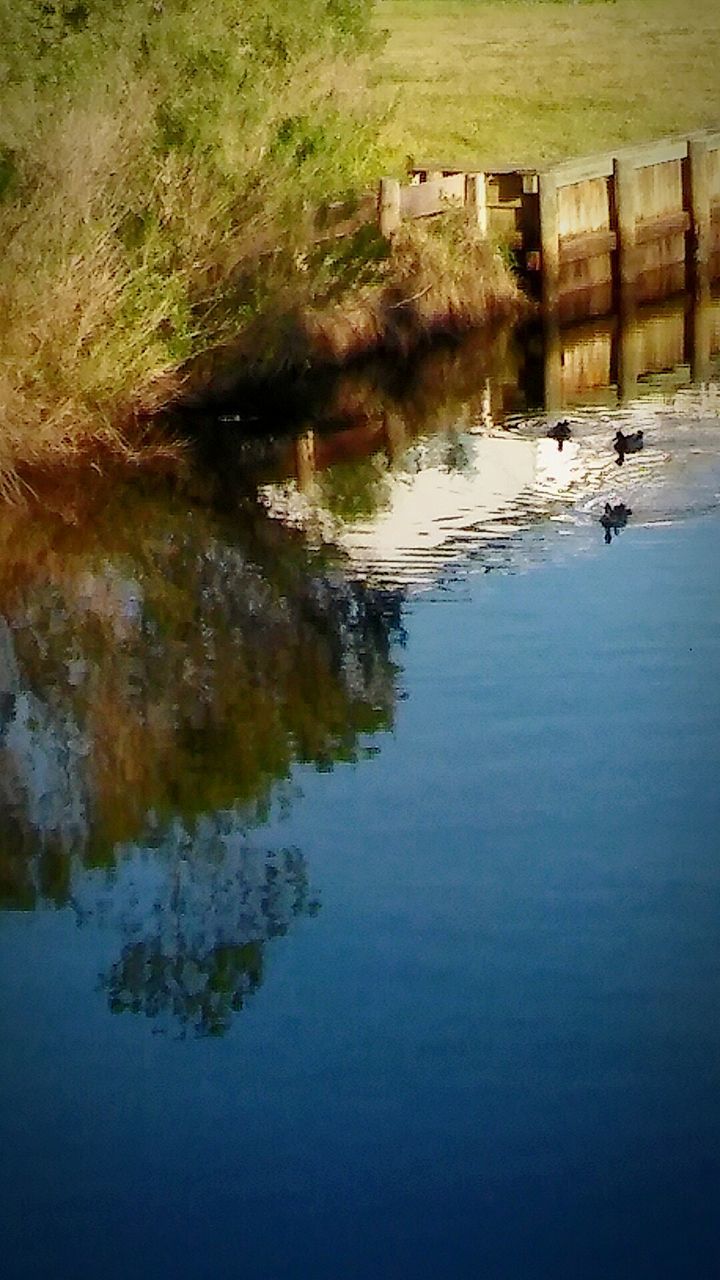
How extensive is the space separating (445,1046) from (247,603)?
4.46m

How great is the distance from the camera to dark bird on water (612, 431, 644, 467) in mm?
12469

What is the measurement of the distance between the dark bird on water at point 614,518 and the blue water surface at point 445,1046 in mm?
2530

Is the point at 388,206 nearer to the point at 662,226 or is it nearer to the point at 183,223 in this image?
the point at 183,223

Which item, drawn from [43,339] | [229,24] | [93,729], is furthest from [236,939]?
[229,24]

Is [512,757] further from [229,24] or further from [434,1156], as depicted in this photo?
[229,24]

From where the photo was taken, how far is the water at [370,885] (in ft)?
16.1

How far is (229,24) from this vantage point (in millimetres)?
15031

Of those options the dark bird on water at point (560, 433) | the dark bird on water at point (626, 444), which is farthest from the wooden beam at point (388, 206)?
the dark bird on water at point (626, 444)

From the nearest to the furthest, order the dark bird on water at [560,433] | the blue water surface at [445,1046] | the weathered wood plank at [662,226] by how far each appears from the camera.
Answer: the blue water surface at [445,1046] < the dark bird on water at [560,433] < the weathered wood plank at [662,226]

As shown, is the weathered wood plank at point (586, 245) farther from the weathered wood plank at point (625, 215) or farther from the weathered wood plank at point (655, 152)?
the weathered wood plank at point (655, 152)

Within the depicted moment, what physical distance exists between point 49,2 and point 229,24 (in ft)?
4.56

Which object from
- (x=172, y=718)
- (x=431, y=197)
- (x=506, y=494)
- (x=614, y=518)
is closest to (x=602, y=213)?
(x=431, y=197)

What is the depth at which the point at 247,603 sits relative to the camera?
9.79 metres

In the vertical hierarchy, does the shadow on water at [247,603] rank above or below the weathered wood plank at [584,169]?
below
